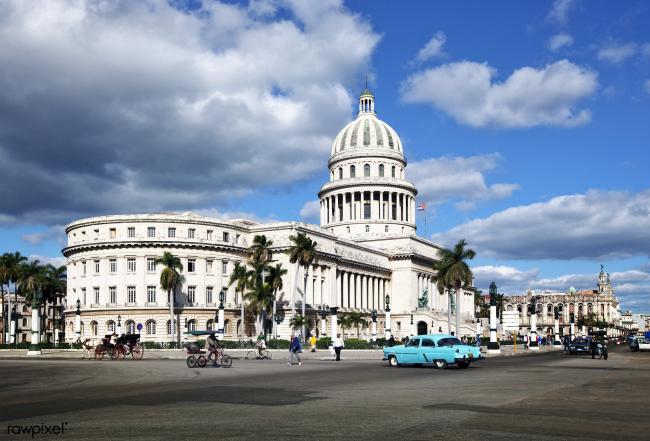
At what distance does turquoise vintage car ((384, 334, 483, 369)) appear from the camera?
36.4m

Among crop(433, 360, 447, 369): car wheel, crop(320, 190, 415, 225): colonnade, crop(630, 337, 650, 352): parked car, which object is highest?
crop(320, 190, 415, 225): colonnade

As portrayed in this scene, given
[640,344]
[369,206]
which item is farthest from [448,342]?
[369,206]

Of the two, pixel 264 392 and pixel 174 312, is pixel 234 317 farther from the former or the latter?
pixel 264 392

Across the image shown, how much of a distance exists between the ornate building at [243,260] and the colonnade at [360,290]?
17 centimetres

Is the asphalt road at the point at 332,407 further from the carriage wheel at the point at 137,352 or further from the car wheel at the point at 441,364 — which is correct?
the carriage wheel at the point at 137,352

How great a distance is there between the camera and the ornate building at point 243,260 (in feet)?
290

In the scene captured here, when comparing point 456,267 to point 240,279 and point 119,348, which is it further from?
point 119,348

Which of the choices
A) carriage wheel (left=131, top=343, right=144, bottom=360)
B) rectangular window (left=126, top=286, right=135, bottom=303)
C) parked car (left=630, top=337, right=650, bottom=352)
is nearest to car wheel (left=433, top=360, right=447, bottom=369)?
carriage wheel (left=131, top=343, right=144, bottom=360)

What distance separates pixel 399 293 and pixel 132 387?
337 feet

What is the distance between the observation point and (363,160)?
137 metres

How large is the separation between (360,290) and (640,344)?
163 feet

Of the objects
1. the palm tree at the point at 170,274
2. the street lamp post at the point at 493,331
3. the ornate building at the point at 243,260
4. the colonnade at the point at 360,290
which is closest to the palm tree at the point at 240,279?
the ornate building at the point at 243,260

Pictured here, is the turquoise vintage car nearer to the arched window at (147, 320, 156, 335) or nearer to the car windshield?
the car windshield

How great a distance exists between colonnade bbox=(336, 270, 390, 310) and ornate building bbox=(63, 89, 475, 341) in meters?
0.17
